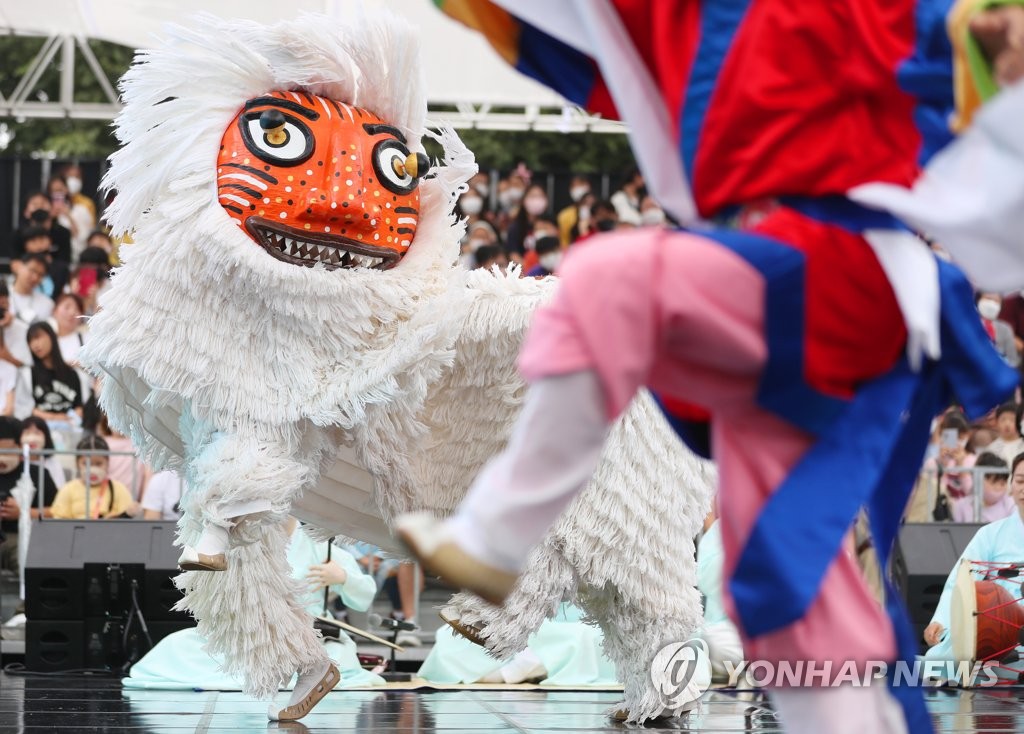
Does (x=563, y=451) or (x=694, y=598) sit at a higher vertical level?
(x=563, y=451)

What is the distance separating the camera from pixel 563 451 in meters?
2.00

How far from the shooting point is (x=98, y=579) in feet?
22.2

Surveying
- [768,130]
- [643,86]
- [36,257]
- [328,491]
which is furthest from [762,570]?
[36,257]

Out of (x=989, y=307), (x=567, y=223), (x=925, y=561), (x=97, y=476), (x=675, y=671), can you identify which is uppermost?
(x=567, y=223)

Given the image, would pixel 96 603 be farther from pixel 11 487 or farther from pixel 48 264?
pixel 48 264

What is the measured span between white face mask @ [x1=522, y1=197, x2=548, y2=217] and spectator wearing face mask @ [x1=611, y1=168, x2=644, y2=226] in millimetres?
561

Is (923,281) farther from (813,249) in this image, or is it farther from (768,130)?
(768,130)

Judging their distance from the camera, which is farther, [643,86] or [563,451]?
[643,86]

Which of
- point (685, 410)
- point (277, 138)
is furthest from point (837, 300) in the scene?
point (277, 138)

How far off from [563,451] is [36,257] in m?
8.60

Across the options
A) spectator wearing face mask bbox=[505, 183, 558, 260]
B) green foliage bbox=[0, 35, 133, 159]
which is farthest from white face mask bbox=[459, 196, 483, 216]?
green foliage bbox=[0, 35, 133, 159]

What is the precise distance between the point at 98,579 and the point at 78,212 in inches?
224

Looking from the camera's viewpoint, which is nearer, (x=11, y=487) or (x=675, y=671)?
(x=675, y=671)

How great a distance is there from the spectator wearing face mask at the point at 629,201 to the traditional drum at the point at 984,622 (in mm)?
5906
